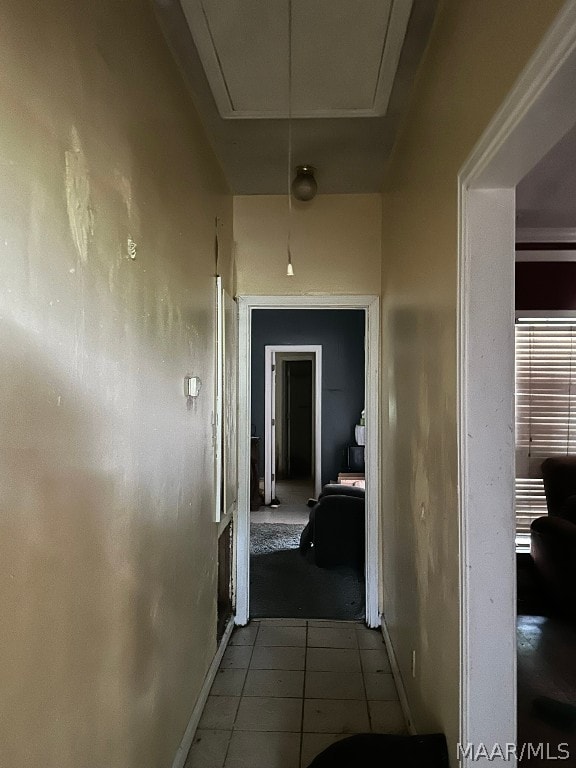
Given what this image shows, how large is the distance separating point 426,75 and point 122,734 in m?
2.42

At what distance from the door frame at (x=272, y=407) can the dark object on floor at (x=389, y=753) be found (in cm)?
506

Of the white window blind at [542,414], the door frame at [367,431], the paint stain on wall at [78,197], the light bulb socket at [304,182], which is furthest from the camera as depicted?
the white window blind at [542,414]

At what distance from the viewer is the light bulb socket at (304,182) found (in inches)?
119

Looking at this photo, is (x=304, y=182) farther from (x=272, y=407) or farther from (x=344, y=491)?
(x=272, y=407)

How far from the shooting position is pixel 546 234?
4.08 meters

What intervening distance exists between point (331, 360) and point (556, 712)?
4.92 m

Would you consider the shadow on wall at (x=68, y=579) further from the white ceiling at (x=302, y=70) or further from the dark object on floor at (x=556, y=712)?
the dark object on floor at (x=556, y=712)

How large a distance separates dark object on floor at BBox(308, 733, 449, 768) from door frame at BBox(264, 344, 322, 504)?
5059 millimetres

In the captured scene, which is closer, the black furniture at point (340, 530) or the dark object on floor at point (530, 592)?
the dark object on floor at point (530, 592)

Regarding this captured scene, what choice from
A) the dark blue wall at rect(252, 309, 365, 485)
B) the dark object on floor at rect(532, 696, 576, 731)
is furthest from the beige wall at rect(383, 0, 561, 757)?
the dark blue wall at rect(252, 309, 365, 485)

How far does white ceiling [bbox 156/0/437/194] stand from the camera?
1698 mm

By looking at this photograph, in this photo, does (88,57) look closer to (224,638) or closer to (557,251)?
(224,638)

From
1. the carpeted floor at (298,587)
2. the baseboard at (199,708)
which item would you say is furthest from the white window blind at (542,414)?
the baseboard at (199,708)

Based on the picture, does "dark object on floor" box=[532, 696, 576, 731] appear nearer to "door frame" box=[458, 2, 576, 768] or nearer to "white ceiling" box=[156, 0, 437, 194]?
"door frame" box=[458, 2, 576, 768]
